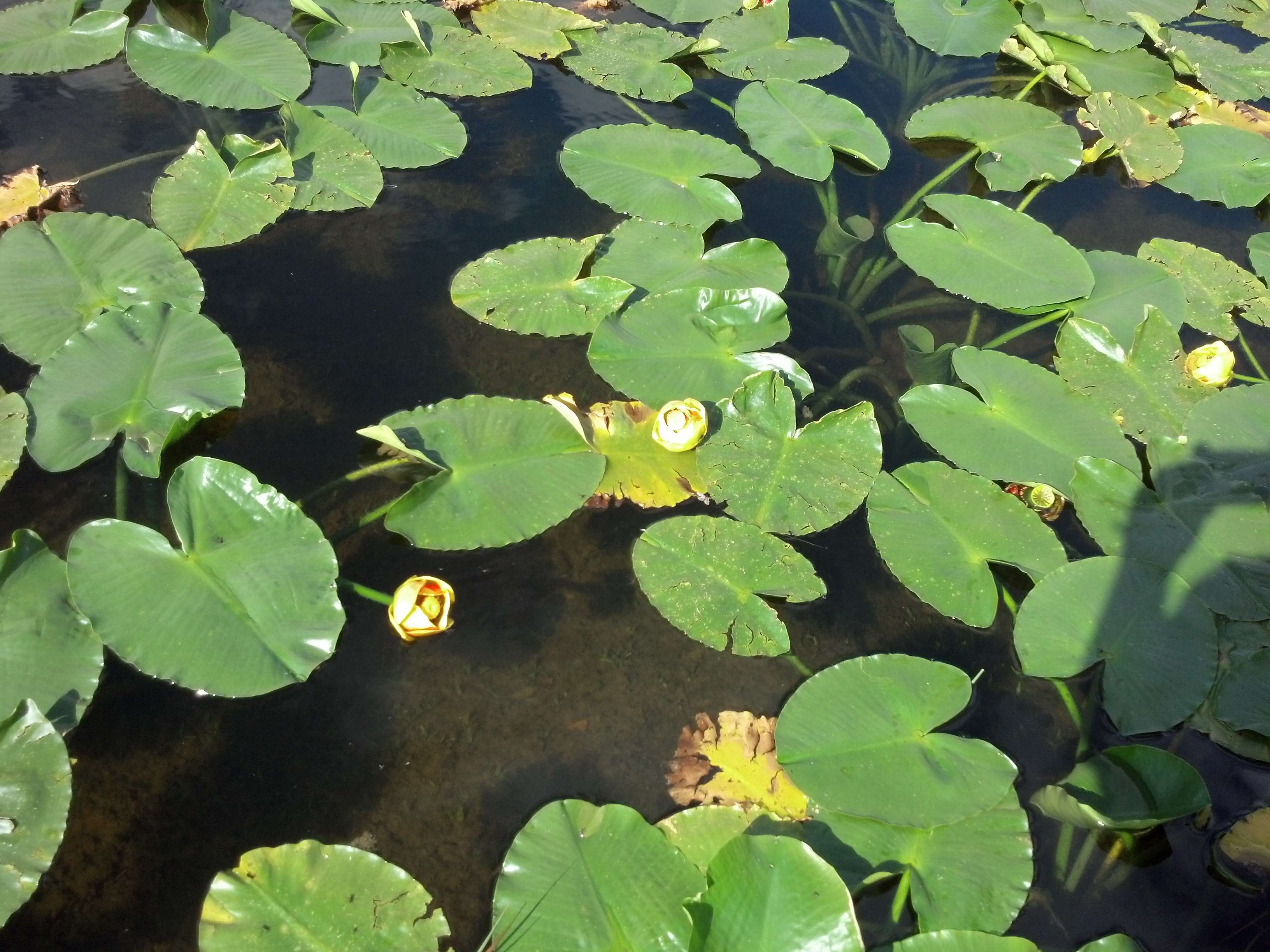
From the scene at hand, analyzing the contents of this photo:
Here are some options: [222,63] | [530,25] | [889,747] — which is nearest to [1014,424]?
[889,747]

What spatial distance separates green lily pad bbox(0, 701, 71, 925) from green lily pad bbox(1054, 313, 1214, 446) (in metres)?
2.65

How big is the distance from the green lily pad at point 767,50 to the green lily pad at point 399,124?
113cm

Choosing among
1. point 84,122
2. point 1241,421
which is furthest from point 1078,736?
point 84,122

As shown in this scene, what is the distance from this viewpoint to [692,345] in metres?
2.57

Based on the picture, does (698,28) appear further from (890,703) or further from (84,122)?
(890,703)

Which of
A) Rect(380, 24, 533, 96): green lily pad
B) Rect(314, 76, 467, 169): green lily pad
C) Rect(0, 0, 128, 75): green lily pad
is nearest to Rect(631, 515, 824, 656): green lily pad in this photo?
Rect(314, 76, 467, 169): green lily pad

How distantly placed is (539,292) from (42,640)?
5.04 ft

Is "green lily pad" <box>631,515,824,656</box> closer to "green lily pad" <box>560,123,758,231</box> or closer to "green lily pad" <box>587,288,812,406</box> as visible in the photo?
"green lily pad" <box>587,288,812,406</box>

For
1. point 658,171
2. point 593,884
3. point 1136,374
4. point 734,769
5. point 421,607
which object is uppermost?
point 658,171

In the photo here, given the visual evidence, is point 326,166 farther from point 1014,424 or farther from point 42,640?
point 1014,424

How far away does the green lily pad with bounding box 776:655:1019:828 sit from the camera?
1787 mm

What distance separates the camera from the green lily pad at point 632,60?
11.3 ft

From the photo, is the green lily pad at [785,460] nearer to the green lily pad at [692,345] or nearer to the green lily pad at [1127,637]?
the green lily pad at [692,345]

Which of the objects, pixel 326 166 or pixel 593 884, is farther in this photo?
pixel 326 166
